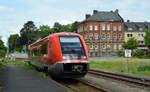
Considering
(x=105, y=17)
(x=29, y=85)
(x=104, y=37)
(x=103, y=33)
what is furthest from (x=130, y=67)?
(x=105, y=17)

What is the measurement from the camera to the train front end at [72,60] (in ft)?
43.6

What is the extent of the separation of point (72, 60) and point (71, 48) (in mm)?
956

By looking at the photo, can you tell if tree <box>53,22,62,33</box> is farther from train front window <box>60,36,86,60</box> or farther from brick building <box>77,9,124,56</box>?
Result: train front window <box>60,36,86,60</box>

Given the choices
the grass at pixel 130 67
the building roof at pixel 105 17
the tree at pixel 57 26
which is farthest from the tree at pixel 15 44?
the grass at pixel 130 67

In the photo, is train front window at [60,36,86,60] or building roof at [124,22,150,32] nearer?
train front window at [60,36,86,60]

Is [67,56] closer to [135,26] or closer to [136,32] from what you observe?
[136,32]

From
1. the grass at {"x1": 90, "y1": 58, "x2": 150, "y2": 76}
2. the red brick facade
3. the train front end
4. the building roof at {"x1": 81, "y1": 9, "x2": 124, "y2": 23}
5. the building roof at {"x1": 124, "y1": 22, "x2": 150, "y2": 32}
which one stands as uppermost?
the building roof at {"x1": 81, "y1": 9, "x2": 124, "y2": 23}

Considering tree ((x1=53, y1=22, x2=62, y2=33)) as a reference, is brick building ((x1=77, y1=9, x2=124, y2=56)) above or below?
below

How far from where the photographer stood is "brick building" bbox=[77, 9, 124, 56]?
76.4 metres

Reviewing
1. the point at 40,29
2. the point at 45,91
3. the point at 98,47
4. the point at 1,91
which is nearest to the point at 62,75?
the point at 45,91

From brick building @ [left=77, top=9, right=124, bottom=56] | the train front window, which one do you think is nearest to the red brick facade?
brick building @ [left=77, top=9, right=124, bottom=56]

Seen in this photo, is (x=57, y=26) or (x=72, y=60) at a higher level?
(x=57, y=26)

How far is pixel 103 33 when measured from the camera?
77562mm

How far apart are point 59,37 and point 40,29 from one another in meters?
93.3
